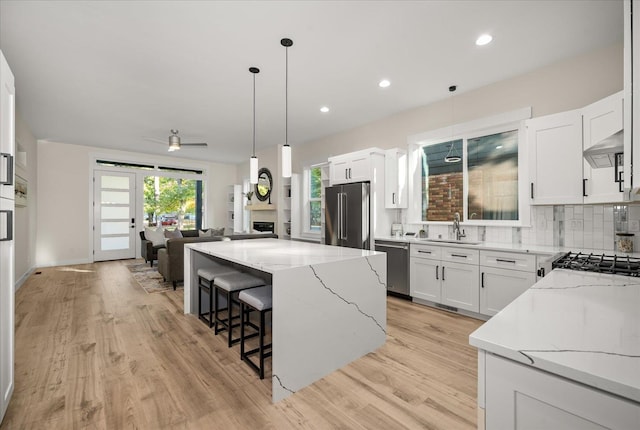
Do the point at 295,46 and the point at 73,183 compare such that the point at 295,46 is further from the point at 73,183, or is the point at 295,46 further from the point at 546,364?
the point at 73,183

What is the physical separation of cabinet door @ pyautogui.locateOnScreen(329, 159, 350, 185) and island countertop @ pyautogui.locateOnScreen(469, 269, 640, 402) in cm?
366

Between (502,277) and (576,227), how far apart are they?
0.90 metres

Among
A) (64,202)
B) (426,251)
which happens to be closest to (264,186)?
(64,202)

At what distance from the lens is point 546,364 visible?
0.67 m

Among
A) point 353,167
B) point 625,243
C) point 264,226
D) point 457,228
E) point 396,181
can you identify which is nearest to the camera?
point 625,243

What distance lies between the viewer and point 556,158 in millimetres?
2805

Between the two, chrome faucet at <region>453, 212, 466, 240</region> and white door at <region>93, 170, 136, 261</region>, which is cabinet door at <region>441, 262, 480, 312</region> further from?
white door at <region>93, 170, 136, 261</region>

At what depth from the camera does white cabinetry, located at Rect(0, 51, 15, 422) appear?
154 cm

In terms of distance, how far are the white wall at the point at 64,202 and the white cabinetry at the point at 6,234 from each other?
19.9 feet

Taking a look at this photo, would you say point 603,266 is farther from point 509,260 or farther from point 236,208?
point 236,208

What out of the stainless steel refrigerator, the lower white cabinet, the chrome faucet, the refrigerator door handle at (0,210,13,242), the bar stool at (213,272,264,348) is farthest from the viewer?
the stainless steel refrigerator

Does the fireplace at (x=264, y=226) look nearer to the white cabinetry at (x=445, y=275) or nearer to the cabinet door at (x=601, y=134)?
the white cabinetry at (x=445, y=275)

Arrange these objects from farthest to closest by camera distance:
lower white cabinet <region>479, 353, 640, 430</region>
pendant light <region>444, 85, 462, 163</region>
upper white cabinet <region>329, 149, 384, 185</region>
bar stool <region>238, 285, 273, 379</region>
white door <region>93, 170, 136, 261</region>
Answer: white door <region>93, 170, 136, 261</region>
upper white cabinet <region>329, 149, 384, 185</region>
pendant light <region>444, 85, 462, 163</region>
bar stool <region>238, 285, 273, 379</region>
lower white cabinet <region>479, 353, 640, 430</region>

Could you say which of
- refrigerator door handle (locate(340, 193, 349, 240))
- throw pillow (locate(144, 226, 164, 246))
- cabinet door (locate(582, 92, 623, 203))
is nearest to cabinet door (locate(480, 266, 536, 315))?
cabinet door (locate(582, 92, 623, 203))
